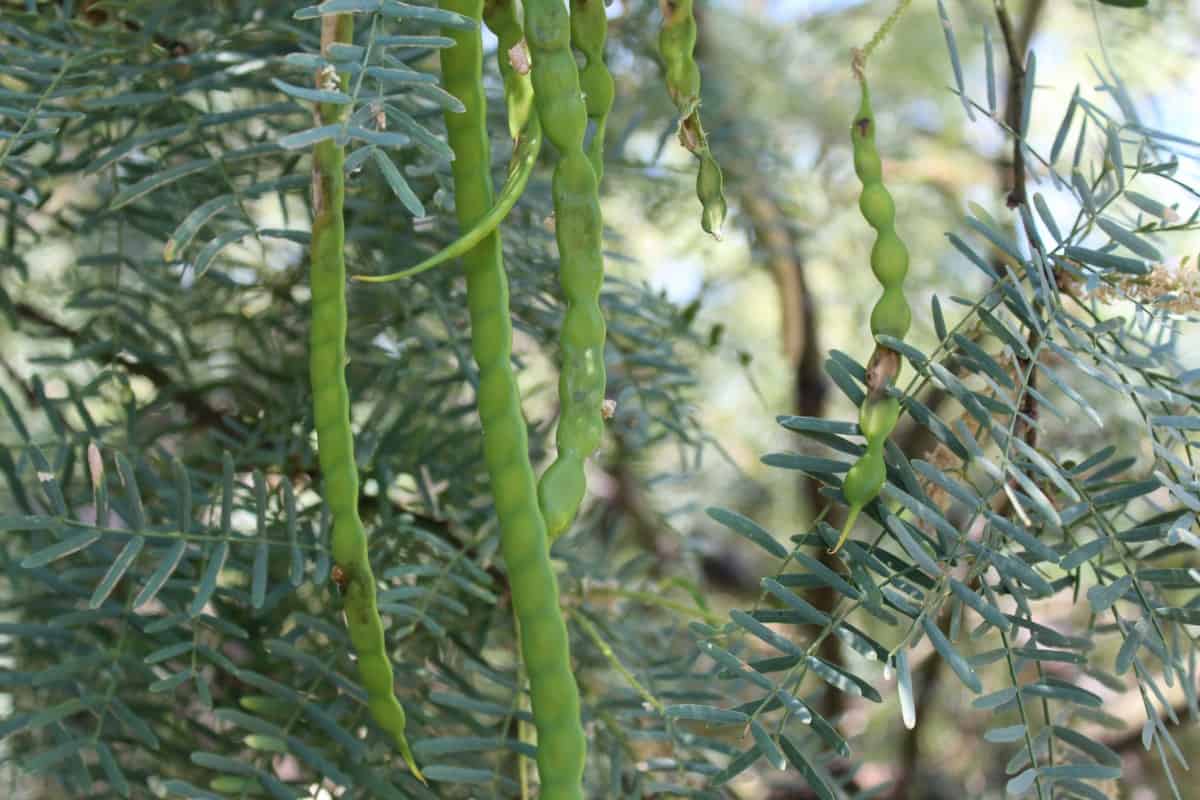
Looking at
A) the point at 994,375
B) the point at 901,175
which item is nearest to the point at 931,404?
the point at 901,175

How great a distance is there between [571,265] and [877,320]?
0.08 metres

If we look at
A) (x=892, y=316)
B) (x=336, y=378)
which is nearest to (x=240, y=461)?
(x=336, y=378)

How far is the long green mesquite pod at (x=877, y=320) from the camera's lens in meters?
0.32

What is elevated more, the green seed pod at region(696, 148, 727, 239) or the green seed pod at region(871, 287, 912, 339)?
the green seed pod at region(696, 148, 727, 239)

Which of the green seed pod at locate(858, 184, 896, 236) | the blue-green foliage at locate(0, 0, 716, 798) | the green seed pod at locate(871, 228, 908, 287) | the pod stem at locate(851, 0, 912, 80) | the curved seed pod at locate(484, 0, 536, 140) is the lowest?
the blue-green foliage at locate(0, 0, 716, 798)

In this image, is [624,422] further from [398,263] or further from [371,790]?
[371,790]

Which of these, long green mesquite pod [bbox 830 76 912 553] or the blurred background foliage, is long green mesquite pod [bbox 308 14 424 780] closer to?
the blurred background foliage

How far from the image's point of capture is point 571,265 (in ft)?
1.03

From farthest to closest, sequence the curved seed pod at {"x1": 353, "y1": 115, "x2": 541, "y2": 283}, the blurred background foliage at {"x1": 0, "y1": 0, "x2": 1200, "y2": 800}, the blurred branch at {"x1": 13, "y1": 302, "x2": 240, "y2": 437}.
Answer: the blurred branch at {"x1": 13, "y1": 302, "x2": 240, "y2": 437} < the blurred background foliage at {"x1": 0, "y1": 0, "x2": 1200, "y2": 800} < the curved seed pod at {"x1": 353, "y1": 115, "x2": 541, "y2": 283}

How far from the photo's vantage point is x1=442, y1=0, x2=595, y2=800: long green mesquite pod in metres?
0.31

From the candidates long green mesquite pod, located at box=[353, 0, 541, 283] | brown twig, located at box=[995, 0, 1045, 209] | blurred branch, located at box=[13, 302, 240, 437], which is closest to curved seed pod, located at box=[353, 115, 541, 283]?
long green mesquite pod, located at box=[353, 0, 541, 283]

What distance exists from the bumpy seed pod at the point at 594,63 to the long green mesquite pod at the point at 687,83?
0.05 feet

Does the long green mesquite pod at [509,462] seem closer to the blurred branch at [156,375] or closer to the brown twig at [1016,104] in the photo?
the brown twig at [1016,104]

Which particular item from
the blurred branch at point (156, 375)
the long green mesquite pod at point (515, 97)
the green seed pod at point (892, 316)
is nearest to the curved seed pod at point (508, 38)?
the long green mesquite pod at point (515, 97)
